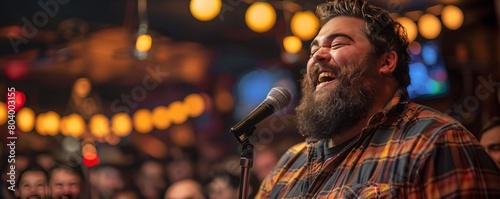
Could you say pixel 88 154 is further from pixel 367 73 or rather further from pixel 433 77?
pixel 433 77

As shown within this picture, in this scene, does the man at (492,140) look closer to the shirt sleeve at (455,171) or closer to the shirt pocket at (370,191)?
the shirt sleeve at (455,171)

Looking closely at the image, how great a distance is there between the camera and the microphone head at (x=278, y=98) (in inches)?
60.1

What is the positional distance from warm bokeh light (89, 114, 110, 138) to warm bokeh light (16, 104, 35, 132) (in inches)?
24.9

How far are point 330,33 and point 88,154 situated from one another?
1916mm

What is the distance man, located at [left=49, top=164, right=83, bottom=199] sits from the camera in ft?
8.51

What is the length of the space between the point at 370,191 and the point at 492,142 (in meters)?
1.14

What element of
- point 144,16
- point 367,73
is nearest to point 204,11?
point 144,16

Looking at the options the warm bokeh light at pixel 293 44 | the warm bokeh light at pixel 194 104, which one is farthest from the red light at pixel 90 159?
the warm bokeh light at pixel 293 44

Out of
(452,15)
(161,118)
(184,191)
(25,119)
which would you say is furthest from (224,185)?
(452,15)

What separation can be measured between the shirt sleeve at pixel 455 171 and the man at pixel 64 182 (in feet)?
5.63

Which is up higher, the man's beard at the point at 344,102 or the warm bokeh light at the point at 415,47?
the warm bokeh light at the point at 415,47

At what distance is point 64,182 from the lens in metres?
2.71

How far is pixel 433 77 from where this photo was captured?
12.8 feet

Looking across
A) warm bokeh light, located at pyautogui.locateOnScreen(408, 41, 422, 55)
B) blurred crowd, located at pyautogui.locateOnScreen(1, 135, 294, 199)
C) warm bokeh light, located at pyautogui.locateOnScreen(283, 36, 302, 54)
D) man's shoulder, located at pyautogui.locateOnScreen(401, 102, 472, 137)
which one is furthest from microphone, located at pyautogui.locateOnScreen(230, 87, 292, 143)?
warm bokeh light, located at pyautogui.locateOnScreen(408, 41, 422, 55)
